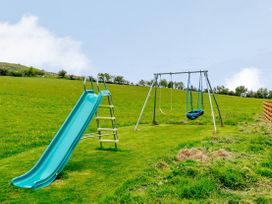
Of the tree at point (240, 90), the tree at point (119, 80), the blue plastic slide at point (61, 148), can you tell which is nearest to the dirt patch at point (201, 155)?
the blue plastic slide at point (61, 148)

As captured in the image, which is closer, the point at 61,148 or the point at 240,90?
the point at 61,148

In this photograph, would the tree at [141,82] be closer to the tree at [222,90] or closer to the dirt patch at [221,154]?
the tree at [222,90]

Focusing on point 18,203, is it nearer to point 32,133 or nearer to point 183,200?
point 183,200

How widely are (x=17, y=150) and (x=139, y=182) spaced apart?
16.5 ft

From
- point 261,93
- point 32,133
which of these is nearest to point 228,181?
point 32,133

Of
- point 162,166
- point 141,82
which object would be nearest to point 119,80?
point 141,82

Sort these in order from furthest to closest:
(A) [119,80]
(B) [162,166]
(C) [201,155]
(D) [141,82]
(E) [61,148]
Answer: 1. (A) [119,80]
2. (D) [141,82]
3. (E) [61,148]
4. (C) [201,155]
5. (B) [162,166]

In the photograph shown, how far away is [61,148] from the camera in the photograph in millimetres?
6766

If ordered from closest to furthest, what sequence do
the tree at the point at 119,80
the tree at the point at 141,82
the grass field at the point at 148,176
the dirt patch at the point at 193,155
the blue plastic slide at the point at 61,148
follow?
the grass field at the point at 148,176
the blue plastic slide at the point at 61,148
the dirt patch at the point at 193,155
the tree at the point at 141,82
the tree at the point at 119,80

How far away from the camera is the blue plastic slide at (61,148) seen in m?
5.89

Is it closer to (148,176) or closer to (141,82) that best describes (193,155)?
(148,176)

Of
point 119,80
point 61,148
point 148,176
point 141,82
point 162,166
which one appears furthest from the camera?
point 119,80

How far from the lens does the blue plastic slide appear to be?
5.89m

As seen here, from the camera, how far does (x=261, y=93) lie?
64.2m
